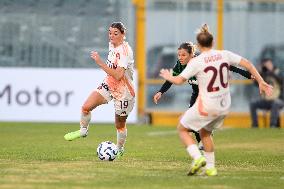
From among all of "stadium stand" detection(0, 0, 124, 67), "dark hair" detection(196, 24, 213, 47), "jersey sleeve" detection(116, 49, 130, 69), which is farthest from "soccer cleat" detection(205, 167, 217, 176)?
"stadium stand" detection(0, 0, 124, 67)

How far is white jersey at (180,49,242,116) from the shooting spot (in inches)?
544

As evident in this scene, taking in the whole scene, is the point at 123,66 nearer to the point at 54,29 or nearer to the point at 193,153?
the point at 193,153

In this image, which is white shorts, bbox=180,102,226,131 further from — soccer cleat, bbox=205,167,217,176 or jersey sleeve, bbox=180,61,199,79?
soccer cleat, bbox=205,167,217,176

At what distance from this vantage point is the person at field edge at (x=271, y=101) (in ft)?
94.6

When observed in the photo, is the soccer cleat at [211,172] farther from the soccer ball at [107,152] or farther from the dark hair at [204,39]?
the soccer ball at [107,152]

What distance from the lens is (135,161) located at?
16578mm

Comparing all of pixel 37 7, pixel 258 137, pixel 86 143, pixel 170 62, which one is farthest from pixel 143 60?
pixel 86 143

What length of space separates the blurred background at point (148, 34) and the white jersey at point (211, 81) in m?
15.8

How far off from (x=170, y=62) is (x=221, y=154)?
1177 centimetres

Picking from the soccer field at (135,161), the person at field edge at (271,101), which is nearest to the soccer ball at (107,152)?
the soccer field at (135,161)

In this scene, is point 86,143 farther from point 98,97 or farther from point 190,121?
point 190,121

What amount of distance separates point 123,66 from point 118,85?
493 mm

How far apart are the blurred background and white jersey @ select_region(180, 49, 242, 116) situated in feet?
51.8

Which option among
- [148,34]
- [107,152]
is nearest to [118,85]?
[107,152]
